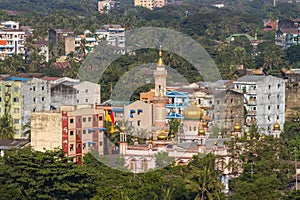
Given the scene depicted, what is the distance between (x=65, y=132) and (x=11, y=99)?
29.8 ft

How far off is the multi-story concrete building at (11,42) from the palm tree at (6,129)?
105 feet

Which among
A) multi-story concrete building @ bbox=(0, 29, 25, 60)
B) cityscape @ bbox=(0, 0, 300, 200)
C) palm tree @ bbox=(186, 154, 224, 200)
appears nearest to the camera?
palm tree @ bbox=(186, 154, 224, 200)

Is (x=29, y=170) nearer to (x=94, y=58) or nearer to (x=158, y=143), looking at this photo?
(x=158, y=143)

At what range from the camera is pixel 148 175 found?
117 feet

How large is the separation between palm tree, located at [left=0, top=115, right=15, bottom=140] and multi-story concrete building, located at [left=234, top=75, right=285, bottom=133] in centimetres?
1101

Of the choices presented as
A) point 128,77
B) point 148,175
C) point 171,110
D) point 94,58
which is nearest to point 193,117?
point 148,175

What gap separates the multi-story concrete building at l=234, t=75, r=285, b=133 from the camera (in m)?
53.4

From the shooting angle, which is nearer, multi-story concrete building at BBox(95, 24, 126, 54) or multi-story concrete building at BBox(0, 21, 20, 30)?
multi-story concrete building at BBox(95, 24, 126, 54)

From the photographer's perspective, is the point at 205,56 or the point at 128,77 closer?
the point at 128,77

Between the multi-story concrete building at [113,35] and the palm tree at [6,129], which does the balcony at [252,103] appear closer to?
the palm tree at [6,129]

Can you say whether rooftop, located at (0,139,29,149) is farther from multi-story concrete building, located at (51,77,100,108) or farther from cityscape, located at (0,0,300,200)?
multi-story concrete building, located at (51,77,100,108)

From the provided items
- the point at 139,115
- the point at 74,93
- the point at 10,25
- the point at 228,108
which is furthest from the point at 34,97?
the point at 10,25

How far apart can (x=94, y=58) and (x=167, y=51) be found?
5609mm

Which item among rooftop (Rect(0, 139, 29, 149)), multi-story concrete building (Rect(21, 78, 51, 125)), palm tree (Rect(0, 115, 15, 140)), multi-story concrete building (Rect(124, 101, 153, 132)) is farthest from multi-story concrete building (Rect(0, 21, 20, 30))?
rooftop (Rect(0, 139, 29, 149))
